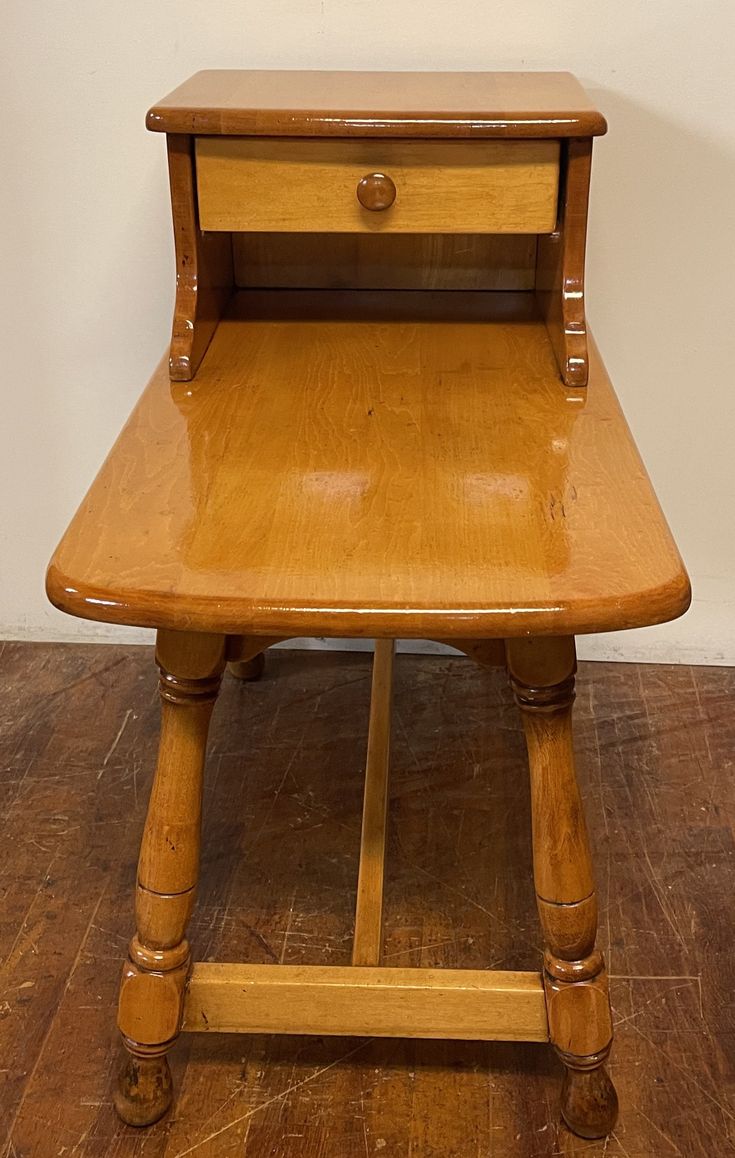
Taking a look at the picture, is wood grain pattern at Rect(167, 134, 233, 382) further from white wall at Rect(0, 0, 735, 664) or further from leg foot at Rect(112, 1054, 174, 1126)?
leg foot at Rect(112, 1054, 174, 1126)

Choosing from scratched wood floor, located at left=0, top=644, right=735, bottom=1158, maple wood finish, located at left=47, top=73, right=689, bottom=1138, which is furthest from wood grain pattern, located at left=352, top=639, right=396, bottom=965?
scratched wood floor, located at left=0, top=644, right=735, bottom=1158

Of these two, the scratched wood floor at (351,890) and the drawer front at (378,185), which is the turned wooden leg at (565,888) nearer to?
the scratched wood floor at (351,890)

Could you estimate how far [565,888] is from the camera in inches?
49.9

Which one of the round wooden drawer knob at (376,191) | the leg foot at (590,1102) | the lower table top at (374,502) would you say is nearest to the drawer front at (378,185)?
the round wooden drawer knob at (376,191)

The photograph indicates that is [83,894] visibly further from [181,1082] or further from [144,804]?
[181,1082]

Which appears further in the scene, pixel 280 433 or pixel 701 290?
pixel 701 290

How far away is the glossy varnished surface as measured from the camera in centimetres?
134

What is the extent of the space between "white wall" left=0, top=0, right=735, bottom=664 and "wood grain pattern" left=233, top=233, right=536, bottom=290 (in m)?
0.24

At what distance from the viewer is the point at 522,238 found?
1698 millimetres

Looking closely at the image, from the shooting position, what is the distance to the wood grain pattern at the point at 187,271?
1.39 metres

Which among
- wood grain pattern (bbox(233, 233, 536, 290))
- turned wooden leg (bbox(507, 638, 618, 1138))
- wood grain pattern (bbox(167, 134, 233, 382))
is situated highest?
wood grain pattern (bbox(167, 134, 233, 382))

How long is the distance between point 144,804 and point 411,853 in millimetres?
417

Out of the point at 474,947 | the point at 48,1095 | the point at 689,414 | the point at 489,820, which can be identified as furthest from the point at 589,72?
the point at 48,1095

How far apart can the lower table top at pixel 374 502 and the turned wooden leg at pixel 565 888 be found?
0.16 m
